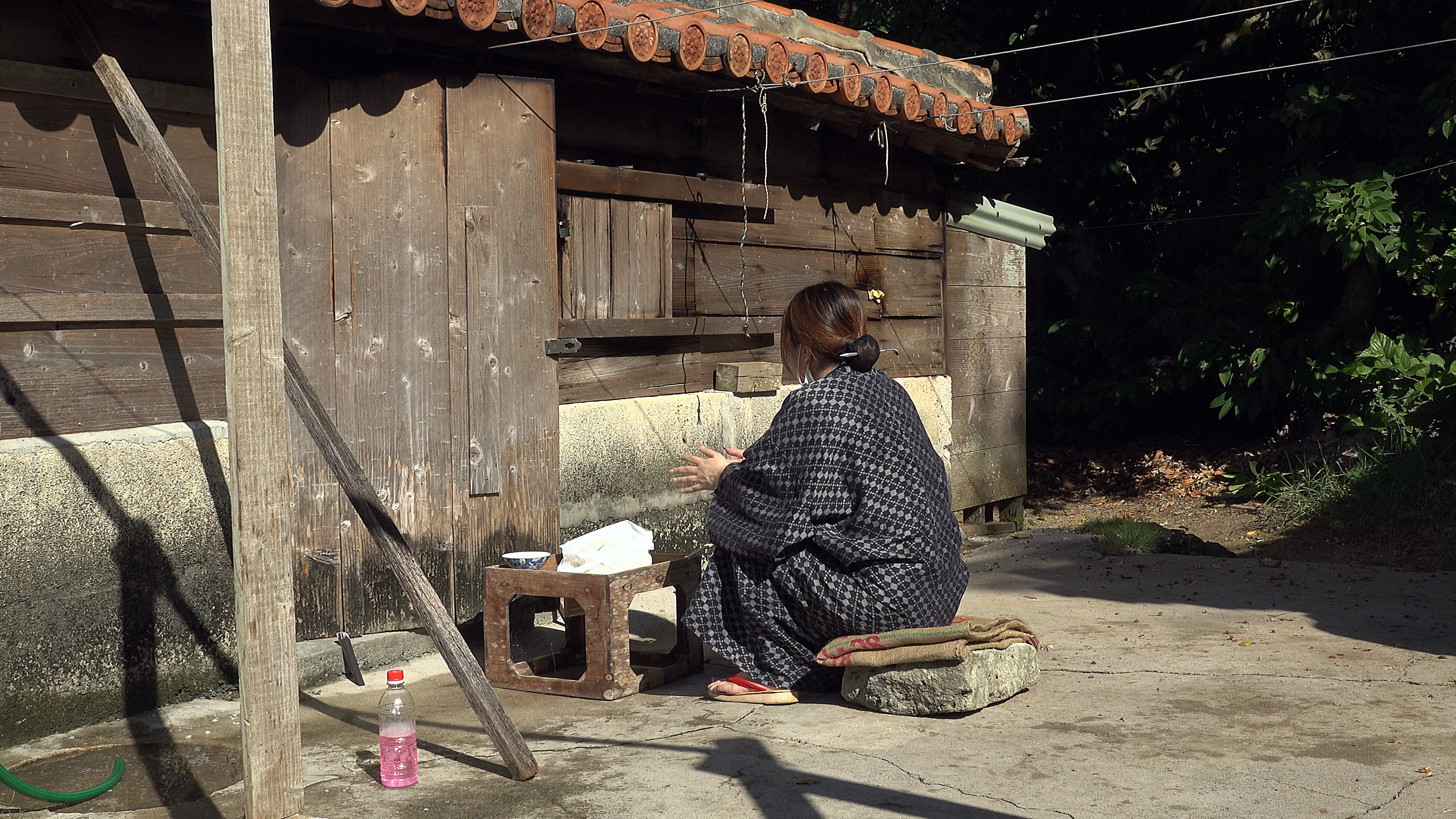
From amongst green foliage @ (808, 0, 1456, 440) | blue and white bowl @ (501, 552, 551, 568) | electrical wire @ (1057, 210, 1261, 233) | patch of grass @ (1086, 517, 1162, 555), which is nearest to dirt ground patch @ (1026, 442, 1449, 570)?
green foliage @ (808, 0, 1456, 440)

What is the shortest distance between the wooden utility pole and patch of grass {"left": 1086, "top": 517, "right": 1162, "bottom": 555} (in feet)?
17.2

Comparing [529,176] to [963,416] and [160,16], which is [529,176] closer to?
[160,16]

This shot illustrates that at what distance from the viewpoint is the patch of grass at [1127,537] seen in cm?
708

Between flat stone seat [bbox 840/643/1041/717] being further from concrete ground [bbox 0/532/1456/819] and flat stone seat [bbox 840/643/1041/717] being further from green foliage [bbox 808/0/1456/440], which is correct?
green foliage [bbox 808/0/1456/440]

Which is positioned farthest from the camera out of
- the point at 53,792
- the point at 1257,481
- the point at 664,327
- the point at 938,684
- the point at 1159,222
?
the point at 1159,222

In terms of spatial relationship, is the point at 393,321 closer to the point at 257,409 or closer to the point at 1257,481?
the point at 257,409

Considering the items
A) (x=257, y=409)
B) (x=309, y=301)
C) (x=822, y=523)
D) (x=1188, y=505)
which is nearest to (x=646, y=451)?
(x=822, y=523)

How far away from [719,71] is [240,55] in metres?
2.87

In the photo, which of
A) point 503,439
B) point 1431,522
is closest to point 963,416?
point 1431,522

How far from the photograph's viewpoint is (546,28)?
14.9ft

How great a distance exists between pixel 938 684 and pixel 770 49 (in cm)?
310

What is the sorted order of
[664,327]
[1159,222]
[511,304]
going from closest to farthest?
[511,304]
[664,327]
[1159,222]

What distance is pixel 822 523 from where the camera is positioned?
4246 mm

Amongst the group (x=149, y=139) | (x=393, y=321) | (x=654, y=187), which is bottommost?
(x=393, y=321)
